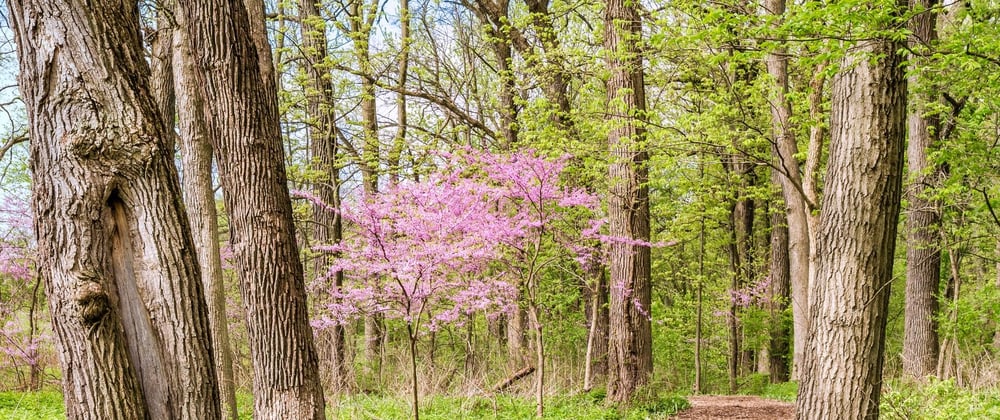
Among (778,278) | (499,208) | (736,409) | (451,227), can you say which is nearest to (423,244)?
(451,227)

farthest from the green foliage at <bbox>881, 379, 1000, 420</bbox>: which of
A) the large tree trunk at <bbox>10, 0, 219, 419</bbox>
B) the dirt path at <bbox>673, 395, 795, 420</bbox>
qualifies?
the large tree trunk at <bbox>10, 0, 219, 419</bbox>

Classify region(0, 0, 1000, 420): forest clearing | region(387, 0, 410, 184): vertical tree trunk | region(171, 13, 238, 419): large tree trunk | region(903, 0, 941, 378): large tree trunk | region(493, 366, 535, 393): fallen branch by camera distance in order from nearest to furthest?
region(0, 0, 1000, 420): forest clearing, region(171, 13, 238, 419): large tree trunk, region(903, 0, 941, 378): large tree trunk, region(493, 366, 535, 393): fallen branch, region(387, 0, 410, 184): vertical tree trunk

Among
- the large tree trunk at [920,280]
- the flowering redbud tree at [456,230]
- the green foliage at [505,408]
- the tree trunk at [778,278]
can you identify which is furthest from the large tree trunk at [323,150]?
the tree trunk at [778,278]

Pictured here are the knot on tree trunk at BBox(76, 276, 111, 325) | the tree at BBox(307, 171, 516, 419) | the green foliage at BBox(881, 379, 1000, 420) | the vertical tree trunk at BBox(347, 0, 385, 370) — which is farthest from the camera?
the vertical tree trunk at BBox(347, 0, 385, 370)

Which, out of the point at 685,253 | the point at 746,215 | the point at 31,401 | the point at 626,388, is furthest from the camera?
the point at 685,253

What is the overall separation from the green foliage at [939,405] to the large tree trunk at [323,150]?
719 centimetres

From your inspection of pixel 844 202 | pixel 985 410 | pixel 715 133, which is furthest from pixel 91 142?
pixel 985 410

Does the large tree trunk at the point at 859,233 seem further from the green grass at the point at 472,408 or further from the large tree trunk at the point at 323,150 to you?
the large tree trunk at the point at 323,150

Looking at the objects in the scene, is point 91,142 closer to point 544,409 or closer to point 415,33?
point 544,409

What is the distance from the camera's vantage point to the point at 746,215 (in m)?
15.0

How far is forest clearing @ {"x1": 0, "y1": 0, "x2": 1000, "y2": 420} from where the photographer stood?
2609 mm

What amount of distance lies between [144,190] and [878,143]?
4299mm

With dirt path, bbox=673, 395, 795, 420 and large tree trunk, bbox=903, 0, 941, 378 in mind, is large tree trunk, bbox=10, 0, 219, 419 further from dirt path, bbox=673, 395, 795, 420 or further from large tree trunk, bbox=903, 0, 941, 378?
large tree trunk, bbox=903, 0, 941, 378

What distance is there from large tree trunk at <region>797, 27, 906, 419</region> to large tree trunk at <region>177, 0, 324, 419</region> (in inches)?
144
